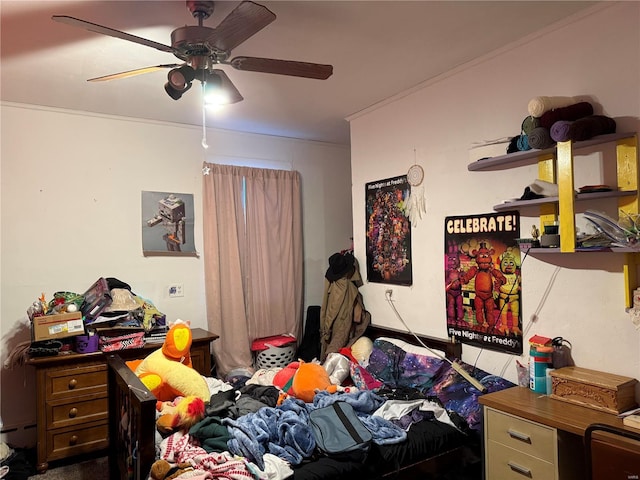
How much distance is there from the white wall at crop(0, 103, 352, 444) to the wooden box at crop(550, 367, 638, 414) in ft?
9.47

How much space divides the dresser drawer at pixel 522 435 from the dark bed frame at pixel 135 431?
1.05ft

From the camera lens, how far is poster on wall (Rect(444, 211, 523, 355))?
2.52 meters

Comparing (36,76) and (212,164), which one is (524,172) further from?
(36,76)

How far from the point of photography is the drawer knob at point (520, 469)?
2010mm

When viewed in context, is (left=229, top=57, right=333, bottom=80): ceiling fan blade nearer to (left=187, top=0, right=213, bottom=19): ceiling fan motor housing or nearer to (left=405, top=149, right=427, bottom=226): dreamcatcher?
(left=187, top=0, right=213, bottom=19): ceiling fan motor housing

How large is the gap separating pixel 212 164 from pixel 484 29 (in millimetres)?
2551

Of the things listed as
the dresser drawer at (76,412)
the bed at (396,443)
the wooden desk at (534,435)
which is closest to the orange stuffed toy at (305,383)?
the bed at (396,443)

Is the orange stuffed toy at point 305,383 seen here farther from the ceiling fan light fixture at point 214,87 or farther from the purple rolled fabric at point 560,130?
the purple rolled fabric at point 560,130

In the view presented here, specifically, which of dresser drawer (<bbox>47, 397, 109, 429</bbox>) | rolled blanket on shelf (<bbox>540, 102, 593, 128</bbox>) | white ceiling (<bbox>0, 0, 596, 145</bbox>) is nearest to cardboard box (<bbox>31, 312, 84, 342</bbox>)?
dresser drawer (<bbox>47, 397, 109, 429</bbox>)

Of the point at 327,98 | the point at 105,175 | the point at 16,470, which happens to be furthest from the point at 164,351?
the point at 327,98

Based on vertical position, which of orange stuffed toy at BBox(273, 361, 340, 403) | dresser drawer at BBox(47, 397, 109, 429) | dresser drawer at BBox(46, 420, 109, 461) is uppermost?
orange stuffed toy at BBox(273, 361, 340, 403)

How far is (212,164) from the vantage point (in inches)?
159

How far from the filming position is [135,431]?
1777mm

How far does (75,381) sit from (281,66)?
2482 millimetres
